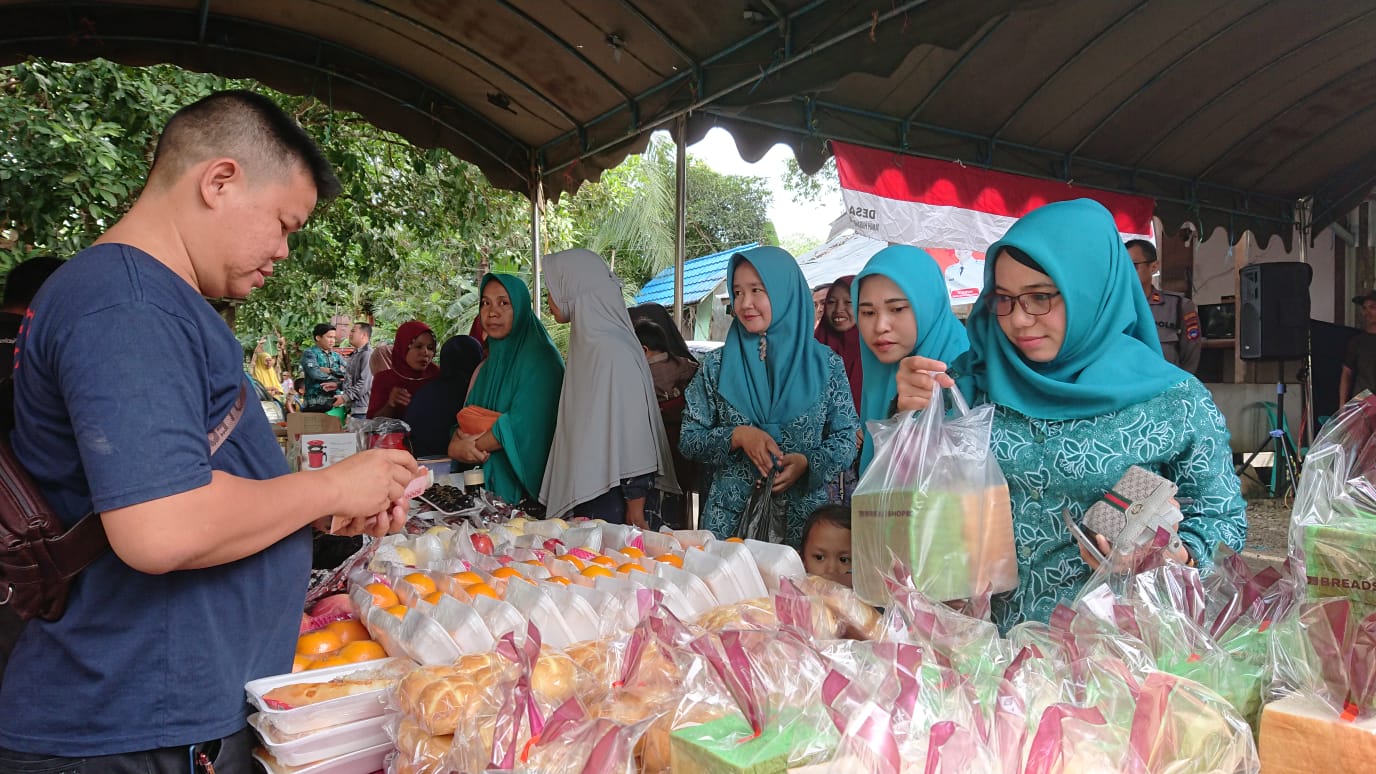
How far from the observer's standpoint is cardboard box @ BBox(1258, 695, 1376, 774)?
81cm

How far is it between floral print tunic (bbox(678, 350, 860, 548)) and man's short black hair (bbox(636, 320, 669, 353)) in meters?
1.35

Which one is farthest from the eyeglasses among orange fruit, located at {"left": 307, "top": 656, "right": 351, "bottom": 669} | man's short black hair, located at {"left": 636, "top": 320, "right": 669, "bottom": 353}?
man's short black hair, located at {"left": 636, "top": 320, "right": 669, "bottom": 353}

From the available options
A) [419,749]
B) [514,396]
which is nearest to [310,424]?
[514,396]

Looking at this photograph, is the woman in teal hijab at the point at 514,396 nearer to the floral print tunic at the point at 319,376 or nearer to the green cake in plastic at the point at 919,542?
the green cake in plastic at the point at 919,542

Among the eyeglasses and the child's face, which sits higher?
the eyeglasses

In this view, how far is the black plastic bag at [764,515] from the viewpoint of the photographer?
2928mm

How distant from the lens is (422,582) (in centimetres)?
180

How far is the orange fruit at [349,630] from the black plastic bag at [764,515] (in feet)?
4.76

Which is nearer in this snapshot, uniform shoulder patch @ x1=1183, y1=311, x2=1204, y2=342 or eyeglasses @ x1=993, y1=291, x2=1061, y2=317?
eyeglasses @ x1=993, y1=291, x2=1061, y2=317

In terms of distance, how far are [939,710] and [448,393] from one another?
410 cm

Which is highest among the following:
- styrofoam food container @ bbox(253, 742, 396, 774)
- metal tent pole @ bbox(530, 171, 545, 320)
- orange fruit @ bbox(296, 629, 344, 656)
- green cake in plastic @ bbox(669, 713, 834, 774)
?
metal tent pole @ bbox(530, 171, 545, 320)

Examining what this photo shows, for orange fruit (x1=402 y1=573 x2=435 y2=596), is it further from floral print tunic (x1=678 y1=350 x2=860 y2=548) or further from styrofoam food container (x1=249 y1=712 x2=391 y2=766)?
floral print tunic (x1=678 y1=350 x2=860 y2=548)

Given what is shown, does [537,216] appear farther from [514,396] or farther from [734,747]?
[734,747]

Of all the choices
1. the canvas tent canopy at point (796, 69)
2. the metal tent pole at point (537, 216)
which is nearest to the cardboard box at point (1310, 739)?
the canvas tent canopy at point (796, 69)
